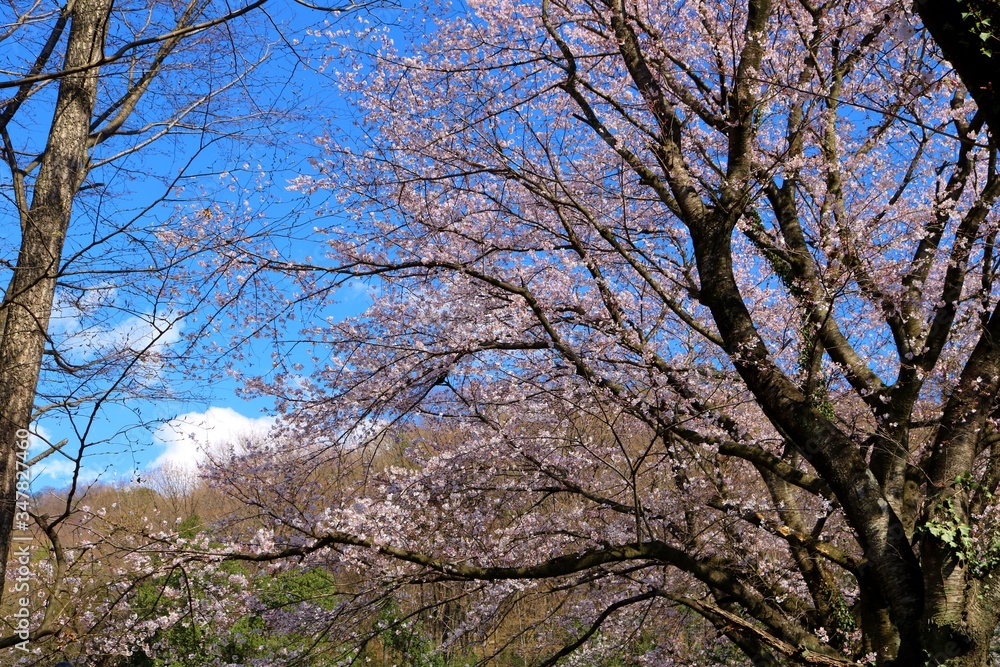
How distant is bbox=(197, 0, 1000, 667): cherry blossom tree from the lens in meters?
4.75

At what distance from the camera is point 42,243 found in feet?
16.8

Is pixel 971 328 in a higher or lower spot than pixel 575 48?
lower

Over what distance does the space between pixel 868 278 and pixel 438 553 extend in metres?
4.00

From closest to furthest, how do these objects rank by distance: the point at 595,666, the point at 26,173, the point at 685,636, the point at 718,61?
the point at 718,61
the point at 26,173
the point at 685,636
the point at 595,666

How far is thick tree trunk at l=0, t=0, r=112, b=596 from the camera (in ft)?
16.6

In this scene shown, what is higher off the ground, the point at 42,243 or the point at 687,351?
the point at 42,243

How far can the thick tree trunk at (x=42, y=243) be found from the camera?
505 cm

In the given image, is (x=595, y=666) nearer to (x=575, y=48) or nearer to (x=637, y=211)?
(x=637, y=211)

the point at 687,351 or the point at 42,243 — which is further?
the point at 687,351

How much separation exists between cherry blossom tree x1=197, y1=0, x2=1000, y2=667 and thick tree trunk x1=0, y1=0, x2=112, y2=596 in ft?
4.86

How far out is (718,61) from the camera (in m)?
5.59

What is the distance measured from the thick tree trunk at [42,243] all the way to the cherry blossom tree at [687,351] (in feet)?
4.86

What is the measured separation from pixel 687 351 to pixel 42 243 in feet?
18.7

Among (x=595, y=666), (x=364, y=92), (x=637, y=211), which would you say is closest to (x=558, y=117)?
(x=637, y=211)
